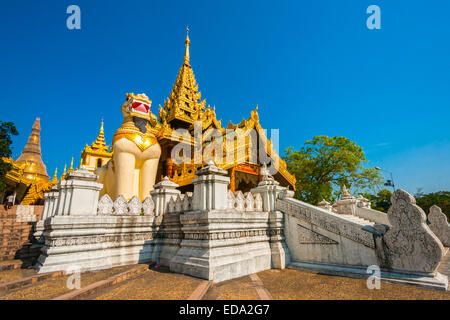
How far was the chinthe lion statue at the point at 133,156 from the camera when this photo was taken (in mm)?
8992

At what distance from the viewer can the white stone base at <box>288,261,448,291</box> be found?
4.06m

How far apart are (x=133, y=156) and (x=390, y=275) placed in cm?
875

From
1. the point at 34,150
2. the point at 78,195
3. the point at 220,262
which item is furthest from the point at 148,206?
the point at 34,150

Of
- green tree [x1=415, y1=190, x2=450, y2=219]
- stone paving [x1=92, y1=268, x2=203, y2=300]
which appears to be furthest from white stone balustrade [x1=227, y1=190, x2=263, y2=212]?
green tree [x1=415, y1=190, x2=450, y2=219]

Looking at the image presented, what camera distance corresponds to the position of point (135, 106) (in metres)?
9.74

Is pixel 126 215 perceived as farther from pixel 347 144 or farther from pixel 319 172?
pixel 347 144

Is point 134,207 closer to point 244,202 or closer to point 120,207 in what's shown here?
point 120,207

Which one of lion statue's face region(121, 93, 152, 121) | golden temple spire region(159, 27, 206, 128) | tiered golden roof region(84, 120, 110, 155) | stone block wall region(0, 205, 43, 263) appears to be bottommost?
stone block wall region(0, 205, 43, 263)

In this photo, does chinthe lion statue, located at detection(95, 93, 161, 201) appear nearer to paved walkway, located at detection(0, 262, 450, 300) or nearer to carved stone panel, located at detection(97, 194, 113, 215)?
carved stone panel, located at detection(97, 194, 113, 215)

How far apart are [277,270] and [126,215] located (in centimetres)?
427

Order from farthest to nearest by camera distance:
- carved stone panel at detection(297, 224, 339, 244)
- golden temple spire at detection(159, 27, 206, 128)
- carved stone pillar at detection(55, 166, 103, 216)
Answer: golden temple spire at detection(159, 27, 206, 128), carved stone panel at detection(297, 224, 339, 244), carved stone pillar at detection(55, 166, 103, 216)

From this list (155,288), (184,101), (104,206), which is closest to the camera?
(155,288)

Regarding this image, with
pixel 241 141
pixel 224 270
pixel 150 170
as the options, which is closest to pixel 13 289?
pixel 224 270

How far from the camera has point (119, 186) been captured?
29.0 feet
